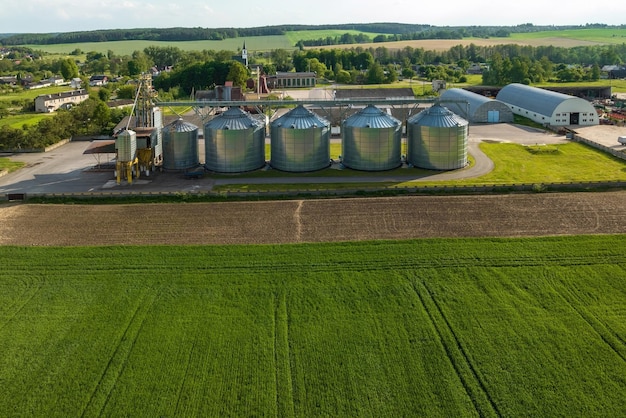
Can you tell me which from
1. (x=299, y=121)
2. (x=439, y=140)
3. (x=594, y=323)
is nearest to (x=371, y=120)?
(x=439, y=140)

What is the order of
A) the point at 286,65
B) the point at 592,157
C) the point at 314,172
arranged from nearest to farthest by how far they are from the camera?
the point at 314,172 → the point at 592,157 → the point at 286,65

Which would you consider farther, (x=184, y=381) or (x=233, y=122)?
(x=233, y=122)

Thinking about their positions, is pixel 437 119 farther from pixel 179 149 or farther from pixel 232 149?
pixel 179 149

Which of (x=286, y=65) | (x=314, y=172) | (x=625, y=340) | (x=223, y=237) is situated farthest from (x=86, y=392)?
(x=286, y=65)

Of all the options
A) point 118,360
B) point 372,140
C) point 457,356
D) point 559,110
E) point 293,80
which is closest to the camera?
point 118,360

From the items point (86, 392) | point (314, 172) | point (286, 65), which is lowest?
point (86, 392)

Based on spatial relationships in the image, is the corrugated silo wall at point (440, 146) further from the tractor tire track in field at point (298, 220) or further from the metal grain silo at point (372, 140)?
the tractor tire track in field at point (298, 220)

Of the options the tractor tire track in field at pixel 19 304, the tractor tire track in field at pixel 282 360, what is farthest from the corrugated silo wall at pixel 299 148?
the tractor tire track in field at pixel 19 304

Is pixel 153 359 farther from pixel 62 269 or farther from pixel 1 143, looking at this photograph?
pixel 1 143
